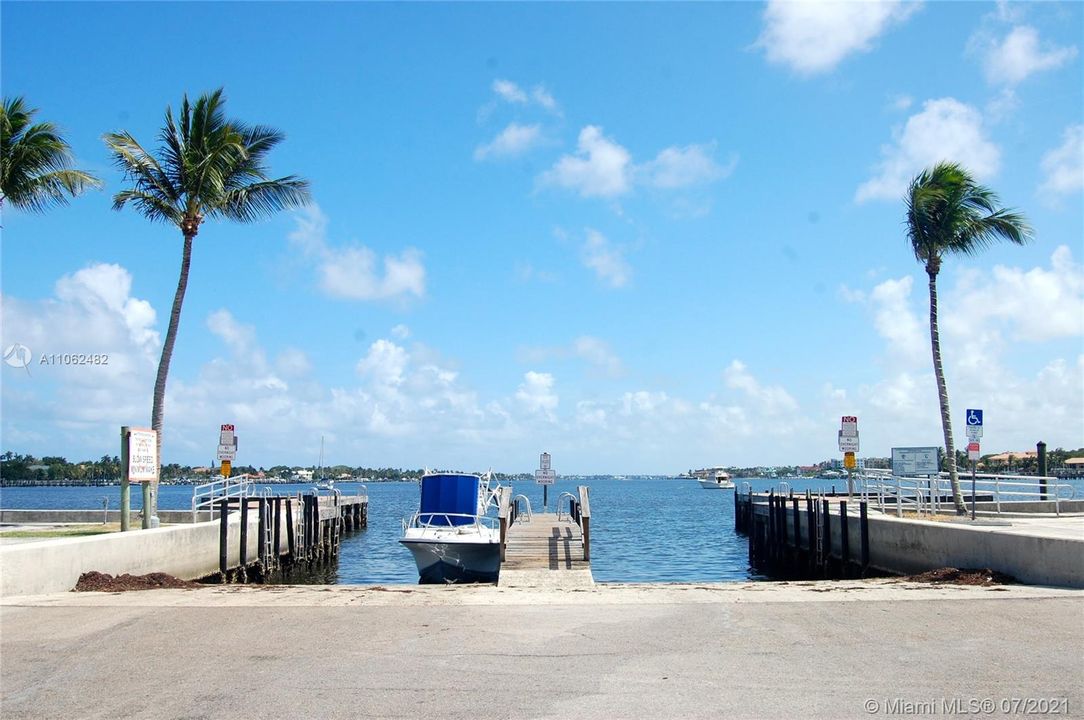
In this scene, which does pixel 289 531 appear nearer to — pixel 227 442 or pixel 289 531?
pixel 289 531

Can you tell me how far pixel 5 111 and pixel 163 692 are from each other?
17.9 metres

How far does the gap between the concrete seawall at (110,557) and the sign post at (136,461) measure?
2.23 ft

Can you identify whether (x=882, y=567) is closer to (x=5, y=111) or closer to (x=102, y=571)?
(x=102, y=571)

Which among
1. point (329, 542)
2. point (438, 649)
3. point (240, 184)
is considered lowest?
point (329, 542)

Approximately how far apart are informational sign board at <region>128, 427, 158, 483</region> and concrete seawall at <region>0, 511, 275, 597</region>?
Answer: 1.18m

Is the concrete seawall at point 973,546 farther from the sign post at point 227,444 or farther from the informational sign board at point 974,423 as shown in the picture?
the sign post at point 227,444

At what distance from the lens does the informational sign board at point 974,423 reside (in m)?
21.0

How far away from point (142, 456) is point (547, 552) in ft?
31.4

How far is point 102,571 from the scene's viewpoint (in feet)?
51.2

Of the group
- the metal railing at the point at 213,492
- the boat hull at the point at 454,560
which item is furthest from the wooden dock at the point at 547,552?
the metal railing at the point at 213,492

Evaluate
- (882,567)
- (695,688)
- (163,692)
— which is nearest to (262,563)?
(882,567)

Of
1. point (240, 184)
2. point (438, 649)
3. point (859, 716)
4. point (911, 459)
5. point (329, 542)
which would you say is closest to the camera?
point (859, 716)

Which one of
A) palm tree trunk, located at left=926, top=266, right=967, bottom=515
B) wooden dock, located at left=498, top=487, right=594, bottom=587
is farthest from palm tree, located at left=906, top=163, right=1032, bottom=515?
wooden dock, located at left=498, top=487, right=594, bottom=587

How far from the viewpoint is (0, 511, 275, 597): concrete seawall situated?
13.3 meters
